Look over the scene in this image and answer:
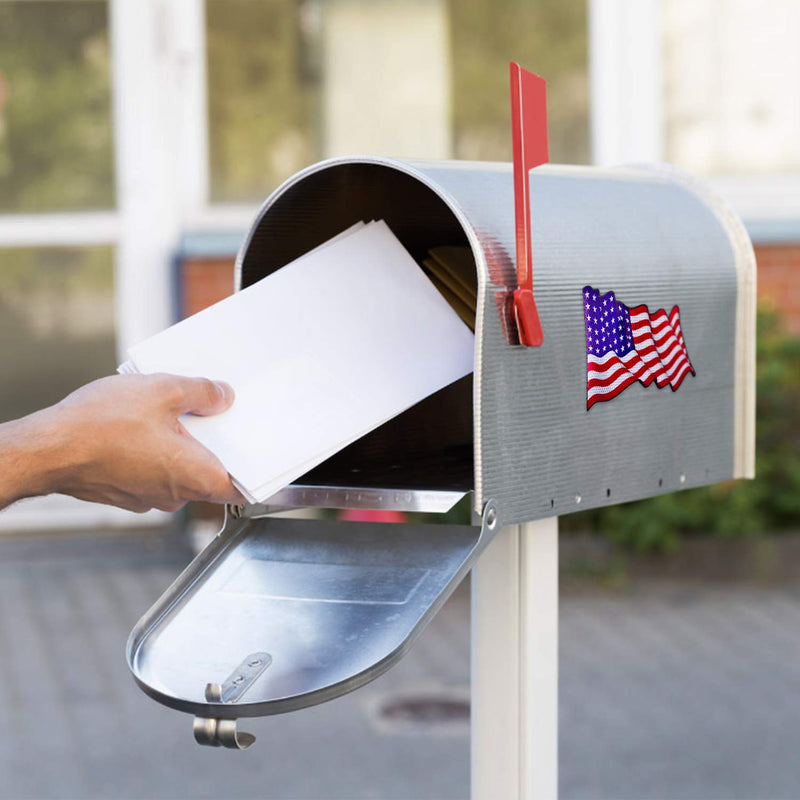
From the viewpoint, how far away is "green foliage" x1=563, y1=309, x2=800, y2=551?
20.9 feet

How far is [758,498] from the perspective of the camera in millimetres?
6496

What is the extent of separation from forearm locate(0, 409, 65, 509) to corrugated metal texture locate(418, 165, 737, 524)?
0.52m

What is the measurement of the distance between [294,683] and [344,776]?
291cm

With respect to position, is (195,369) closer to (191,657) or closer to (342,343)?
(342,343)

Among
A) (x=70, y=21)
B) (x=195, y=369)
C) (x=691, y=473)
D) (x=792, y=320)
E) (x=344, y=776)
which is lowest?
(x=344, y=776)

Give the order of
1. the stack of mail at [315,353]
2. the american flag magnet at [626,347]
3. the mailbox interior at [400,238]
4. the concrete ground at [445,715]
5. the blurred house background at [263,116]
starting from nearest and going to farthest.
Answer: the stack of mail at [315,353]
the american flag magnet at [626,347]
the mailbox interior at [400,238]
the concrete ground at [445,715]
the blurred house background at [263,116]

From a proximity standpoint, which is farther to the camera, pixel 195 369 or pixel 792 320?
pixel 792 320

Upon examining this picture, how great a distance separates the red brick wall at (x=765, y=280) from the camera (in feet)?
23.4

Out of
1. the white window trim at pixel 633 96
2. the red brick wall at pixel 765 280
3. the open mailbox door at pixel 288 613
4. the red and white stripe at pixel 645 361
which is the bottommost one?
the red brick wall at pixel 765 280

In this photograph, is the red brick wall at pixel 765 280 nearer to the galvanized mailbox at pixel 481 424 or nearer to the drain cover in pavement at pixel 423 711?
the drain cover in pavement at pixel 423 711

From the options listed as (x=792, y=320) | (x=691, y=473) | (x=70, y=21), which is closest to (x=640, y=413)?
(x=691, y=473)

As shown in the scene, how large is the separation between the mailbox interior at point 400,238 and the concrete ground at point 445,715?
2.21 meters

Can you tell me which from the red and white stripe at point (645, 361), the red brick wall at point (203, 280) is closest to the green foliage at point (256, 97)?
the red brick wall at point (203, 280)

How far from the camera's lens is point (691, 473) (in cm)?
218
